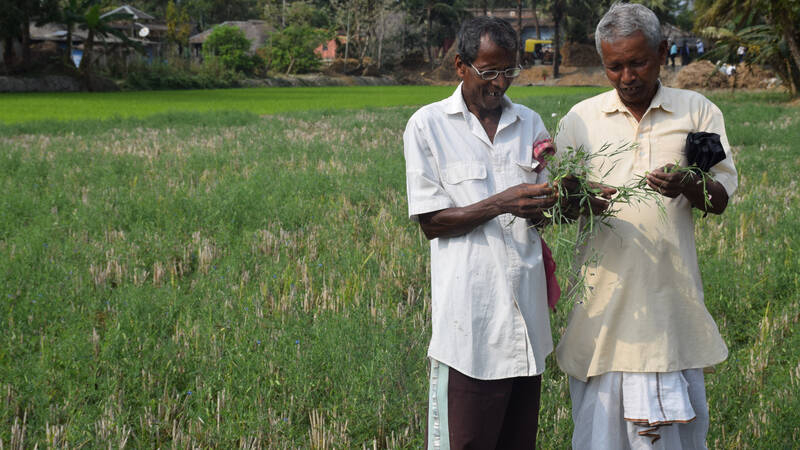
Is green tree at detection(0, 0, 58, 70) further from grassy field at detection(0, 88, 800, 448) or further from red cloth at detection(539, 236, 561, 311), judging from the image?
red cloth at detection(539, 236, 561, 311)

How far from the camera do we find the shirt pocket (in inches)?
91.7

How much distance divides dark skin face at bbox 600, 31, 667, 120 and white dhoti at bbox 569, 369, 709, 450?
3.18ft

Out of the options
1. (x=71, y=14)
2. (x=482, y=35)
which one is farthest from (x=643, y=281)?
(x=71, y=14)

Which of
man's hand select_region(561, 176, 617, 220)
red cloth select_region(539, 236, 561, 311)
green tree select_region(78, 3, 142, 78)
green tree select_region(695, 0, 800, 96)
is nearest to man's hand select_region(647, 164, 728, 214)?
man's hand select_region(561, 176, 617, 220)

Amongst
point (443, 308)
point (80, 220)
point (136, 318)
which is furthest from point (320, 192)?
point (443, 308)

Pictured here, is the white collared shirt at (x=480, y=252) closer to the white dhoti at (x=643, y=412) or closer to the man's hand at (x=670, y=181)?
the white dhoti at (x=643, y=412)

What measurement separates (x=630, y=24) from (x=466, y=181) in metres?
0.77

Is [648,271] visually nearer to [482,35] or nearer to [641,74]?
[641,74]

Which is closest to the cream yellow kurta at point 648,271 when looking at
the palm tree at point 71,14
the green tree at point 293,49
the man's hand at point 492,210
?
the man's hand at point 492,210

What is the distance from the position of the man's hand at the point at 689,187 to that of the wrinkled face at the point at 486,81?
558mm

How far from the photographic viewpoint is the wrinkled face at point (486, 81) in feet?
7.54

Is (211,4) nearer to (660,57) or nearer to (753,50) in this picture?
(753,50)

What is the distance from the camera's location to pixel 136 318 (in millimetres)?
4242

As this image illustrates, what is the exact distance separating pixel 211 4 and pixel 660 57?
224 ft
